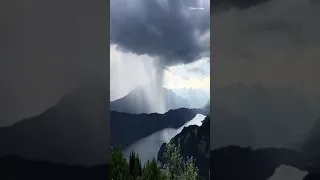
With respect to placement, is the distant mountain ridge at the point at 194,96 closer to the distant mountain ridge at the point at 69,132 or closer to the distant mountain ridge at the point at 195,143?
the distant mountain ridge at the point at 195,143

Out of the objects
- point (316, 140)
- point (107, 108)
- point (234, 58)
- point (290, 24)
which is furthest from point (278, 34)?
point (107, 108)

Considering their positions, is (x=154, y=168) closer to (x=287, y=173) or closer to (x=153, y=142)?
(x=153, y=142)

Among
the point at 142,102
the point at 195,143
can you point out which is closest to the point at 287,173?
the point at 195,143

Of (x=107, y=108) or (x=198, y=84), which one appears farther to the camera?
(x=198, y=84)

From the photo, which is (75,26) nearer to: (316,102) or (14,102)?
(14,102)

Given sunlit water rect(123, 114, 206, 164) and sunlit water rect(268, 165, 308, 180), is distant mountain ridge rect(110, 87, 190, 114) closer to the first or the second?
sunlit water rect(123, 114, 206, 164)

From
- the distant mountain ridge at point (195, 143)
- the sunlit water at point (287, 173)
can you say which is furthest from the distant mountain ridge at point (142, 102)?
the sunlit water at point (287, 173)

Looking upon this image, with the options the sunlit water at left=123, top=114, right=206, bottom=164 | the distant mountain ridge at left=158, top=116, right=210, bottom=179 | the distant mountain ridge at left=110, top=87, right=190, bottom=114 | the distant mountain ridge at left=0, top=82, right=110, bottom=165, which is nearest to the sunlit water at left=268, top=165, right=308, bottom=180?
the distant mountain ridge at left=158, top=116, right=210, bottom=179
